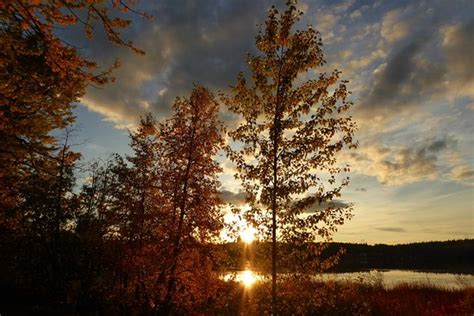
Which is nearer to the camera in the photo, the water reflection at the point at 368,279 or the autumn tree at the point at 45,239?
the water reflection at the point at 368,279

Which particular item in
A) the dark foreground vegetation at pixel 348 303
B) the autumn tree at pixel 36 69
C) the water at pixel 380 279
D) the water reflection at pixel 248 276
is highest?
the autumn tree at pixel 36 69

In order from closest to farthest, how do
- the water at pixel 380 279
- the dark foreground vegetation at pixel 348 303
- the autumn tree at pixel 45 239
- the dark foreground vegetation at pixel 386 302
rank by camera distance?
1. the water at pixel 380 279
2. the dark foreground vegetation at pixel 386 302
3. the dark foreground vegetation at pixel 348 303
4. the autumn tree at pixel 45 239

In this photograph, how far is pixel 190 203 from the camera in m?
16.2

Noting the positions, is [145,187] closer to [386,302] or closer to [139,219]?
[139,219]

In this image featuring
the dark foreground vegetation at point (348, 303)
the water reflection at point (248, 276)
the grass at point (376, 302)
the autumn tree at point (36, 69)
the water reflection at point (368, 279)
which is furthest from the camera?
the dark foreground vegetation at point (348, 303)

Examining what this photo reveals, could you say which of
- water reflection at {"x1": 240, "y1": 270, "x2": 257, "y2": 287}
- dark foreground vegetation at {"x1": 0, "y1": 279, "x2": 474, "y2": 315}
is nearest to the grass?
dark foreground vegetation at {"x1": 0, "y1": 279, "x2": 474, "y2": 315}

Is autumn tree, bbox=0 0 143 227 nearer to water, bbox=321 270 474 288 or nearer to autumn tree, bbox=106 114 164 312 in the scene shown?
autumn tree, bbox=106 114 164 312

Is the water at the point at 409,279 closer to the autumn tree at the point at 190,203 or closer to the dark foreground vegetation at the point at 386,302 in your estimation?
the dark foreground vegetation at the point at 386,302

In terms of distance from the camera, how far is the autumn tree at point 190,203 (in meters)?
15.8

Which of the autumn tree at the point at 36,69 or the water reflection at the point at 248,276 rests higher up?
the autumn tree at the point at 36,69

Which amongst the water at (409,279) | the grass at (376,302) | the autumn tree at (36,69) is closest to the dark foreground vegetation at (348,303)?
the grass at (376,302)

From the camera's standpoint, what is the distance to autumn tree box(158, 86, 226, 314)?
622 inches

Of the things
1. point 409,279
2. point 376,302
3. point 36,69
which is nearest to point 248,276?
point 376,302

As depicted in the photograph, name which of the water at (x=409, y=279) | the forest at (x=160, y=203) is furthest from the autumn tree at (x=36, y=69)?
the water at (x=409, y=279)
